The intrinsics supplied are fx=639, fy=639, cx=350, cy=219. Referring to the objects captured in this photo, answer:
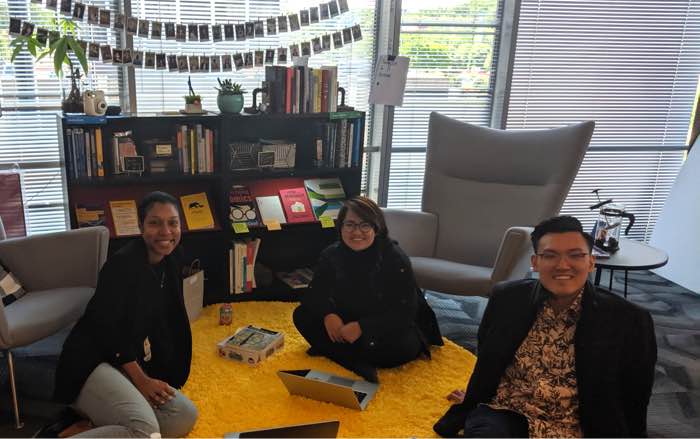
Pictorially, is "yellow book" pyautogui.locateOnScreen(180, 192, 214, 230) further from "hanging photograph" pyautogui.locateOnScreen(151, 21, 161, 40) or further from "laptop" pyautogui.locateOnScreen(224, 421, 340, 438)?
"laptop" pyautogui.locateOnScreen(224, 421, 340, 438)

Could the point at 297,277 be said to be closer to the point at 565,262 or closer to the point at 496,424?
the point at 496,424

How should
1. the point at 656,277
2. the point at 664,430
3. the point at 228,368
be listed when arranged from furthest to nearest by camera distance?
the point at 656,277
the point at 228,368
the point at 664,430

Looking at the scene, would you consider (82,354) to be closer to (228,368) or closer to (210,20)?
(228,368)

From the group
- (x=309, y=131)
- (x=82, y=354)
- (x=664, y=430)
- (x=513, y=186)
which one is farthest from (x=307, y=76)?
(x=664, y=430)

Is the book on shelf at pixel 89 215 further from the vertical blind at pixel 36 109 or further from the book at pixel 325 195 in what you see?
the book at pixel 325 195

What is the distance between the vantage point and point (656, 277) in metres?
4.51

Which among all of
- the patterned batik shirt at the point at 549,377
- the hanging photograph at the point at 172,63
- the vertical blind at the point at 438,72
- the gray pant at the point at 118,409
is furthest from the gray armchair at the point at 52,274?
the vertical blind at the point at 438,72

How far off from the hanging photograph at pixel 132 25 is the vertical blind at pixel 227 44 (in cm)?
16

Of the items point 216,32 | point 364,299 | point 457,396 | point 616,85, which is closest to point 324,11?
point 216,32

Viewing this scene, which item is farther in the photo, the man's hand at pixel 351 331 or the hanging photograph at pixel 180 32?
the hanging photograph at pixel 180 32

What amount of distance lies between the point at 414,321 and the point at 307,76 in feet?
4.87

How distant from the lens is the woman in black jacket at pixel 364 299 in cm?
280

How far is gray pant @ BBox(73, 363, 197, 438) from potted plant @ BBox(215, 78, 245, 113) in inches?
64.2

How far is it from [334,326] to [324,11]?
198 cm
